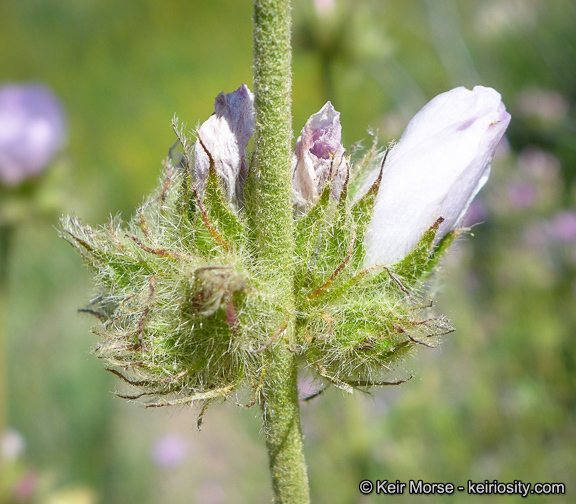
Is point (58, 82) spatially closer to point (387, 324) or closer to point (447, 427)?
point (447, 427)

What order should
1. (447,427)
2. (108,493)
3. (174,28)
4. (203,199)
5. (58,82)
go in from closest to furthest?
(203,199) → (447,427) → (108,493) → (58,82) → (174,28)

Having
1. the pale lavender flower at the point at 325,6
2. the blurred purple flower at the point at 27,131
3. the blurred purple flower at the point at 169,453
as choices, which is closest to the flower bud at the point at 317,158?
the pale lavender flower at the point at 325,6

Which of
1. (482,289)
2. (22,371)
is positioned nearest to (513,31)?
(482,289)

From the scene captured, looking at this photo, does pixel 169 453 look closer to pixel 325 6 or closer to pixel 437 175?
pixel 325 6

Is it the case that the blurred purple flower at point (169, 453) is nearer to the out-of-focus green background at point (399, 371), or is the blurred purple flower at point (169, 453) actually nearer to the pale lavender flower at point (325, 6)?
the out-of-focus green background at point (399, 371)

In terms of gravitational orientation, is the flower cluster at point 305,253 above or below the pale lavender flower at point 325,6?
below

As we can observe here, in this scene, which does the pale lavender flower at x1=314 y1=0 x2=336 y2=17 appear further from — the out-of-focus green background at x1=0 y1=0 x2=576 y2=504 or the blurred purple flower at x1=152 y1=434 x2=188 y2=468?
the blurred purple flower at x1=152 y1=434 x2=188 y2=468
